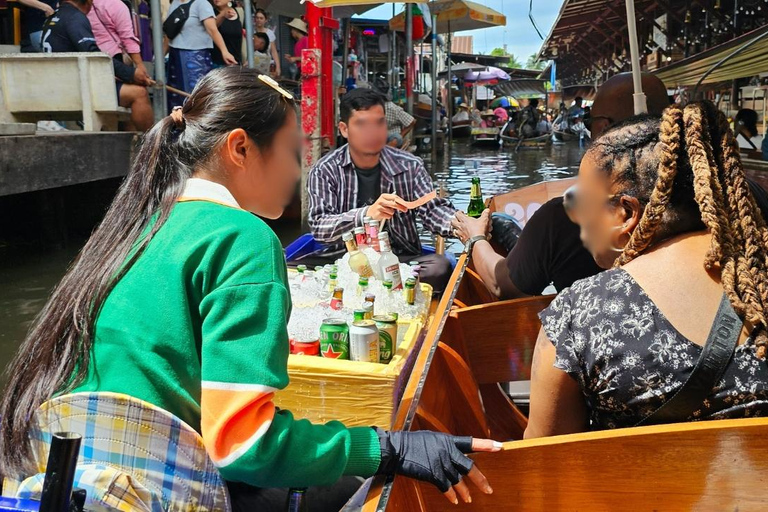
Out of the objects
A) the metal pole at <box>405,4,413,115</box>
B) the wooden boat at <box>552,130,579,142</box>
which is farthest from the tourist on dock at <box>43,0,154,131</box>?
the wooden boat at <box>552,130,579,142</box>

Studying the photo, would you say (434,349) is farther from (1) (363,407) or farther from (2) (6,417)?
(2) (6,417)

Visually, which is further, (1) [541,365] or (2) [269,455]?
(1) [541,365]

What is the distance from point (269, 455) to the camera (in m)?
1.29

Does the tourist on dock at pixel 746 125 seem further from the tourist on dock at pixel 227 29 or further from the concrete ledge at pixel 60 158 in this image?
the concrete ledge at pixel 60 158

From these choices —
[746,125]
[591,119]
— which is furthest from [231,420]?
[746,125]

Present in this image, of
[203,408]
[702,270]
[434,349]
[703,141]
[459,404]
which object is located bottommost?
[459,404]

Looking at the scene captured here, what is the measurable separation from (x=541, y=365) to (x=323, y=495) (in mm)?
630

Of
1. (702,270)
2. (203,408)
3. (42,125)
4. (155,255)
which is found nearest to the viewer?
(203,408)

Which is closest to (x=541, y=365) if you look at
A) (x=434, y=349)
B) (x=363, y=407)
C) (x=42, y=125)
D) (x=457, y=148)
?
(x=434, y=349)

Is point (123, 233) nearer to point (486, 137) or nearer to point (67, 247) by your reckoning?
point (67, 247)

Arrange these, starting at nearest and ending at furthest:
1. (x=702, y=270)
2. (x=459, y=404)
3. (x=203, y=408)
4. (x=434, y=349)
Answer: (x=203, y=408)
(x=702, y=270)
(x=434, y=349)
(x=459, y=404)

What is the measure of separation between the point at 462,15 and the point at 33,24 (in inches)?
427

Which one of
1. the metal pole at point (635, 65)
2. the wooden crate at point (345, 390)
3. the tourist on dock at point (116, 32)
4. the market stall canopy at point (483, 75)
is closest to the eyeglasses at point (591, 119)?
the metal pole at point (635, 65)

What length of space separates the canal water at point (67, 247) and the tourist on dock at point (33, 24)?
2.27 m
